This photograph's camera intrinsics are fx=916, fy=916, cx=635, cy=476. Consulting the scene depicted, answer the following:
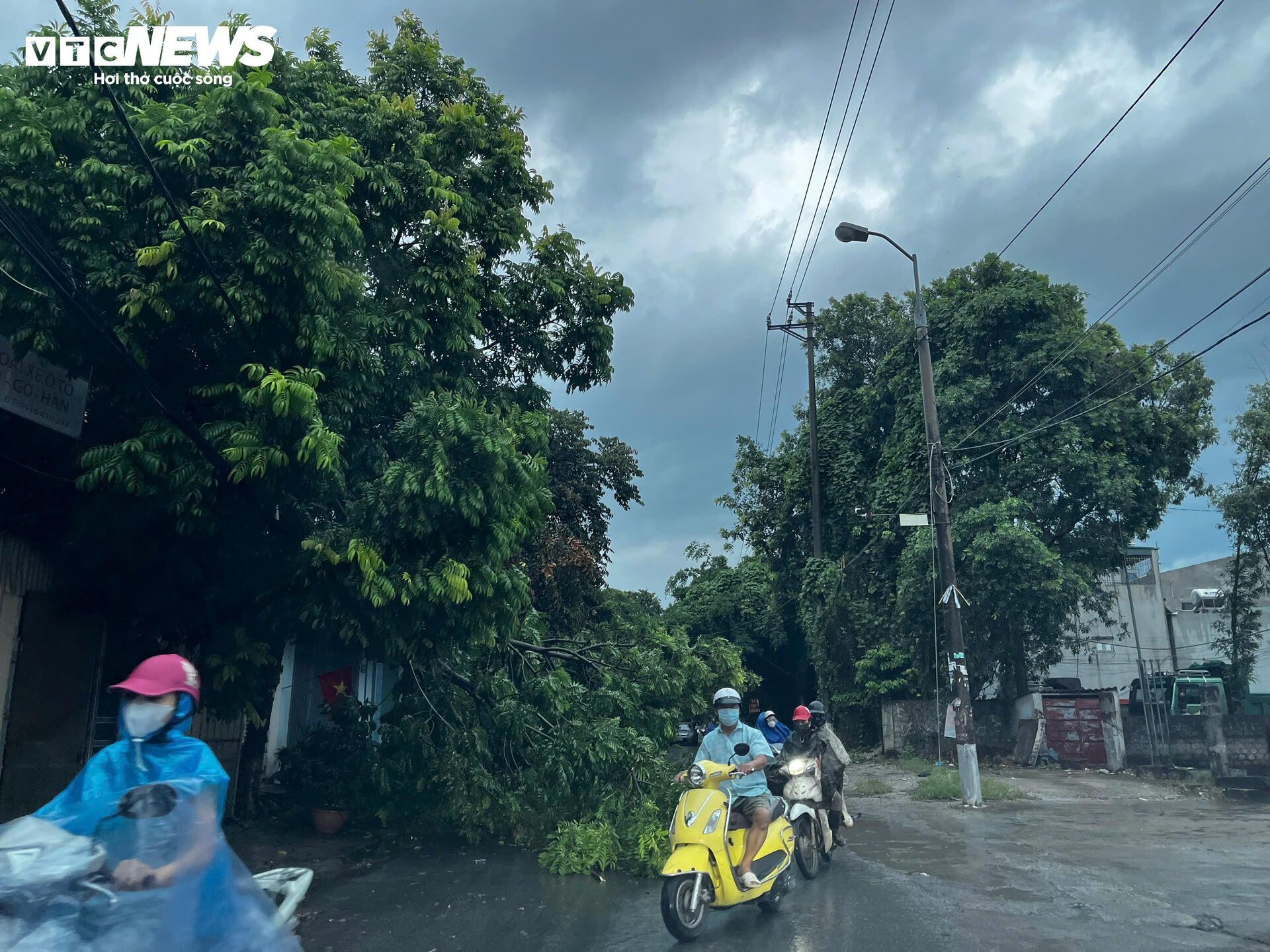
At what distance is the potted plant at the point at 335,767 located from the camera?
38.1 feet

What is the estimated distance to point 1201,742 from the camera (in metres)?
20.1

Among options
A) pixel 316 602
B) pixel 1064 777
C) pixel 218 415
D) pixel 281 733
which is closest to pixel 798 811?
pixel 316 602

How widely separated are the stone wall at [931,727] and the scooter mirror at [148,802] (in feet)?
74.0

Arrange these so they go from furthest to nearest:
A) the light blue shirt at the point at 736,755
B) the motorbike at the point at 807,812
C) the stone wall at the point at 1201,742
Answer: the stone wall at the point at 1201,742
the motorbike at the point at 807,812
the light blue shirt at the point at 736,755

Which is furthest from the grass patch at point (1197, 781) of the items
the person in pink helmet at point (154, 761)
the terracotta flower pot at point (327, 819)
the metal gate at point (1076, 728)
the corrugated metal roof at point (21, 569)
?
the person in pink helmet at point (154, 761)

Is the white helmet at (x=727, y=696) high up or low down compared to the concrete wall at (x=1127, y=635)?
down

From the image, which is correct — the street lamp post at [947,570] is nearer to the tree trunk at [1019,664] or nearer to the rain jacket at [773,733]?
the rain jacket at [773,733]

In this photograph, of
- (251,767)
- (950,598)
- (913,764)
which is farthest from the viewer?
(913,764)

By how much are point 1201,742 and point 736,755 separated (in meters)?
17.6

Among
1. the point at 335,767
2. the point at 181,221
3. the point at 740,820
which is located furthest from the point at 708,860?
the point at 335,767

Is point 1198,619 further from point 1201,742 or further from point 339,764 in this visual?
point 339,764

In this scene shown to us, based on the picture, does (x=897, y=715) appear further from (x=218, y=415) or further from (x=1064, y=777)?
(x=218, y=415)

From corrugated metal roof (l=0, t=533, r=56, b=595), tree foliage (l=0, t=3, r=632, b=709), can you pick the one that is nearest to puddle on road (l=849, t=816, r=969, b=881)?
tree foliage (l=0, t=3, r=632, b=709)

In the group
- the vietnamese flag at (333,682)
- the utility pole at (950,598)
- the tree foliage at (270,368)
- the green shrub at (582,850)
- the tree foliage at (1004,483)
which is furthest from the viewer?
the tree foliage at (1004,483)
